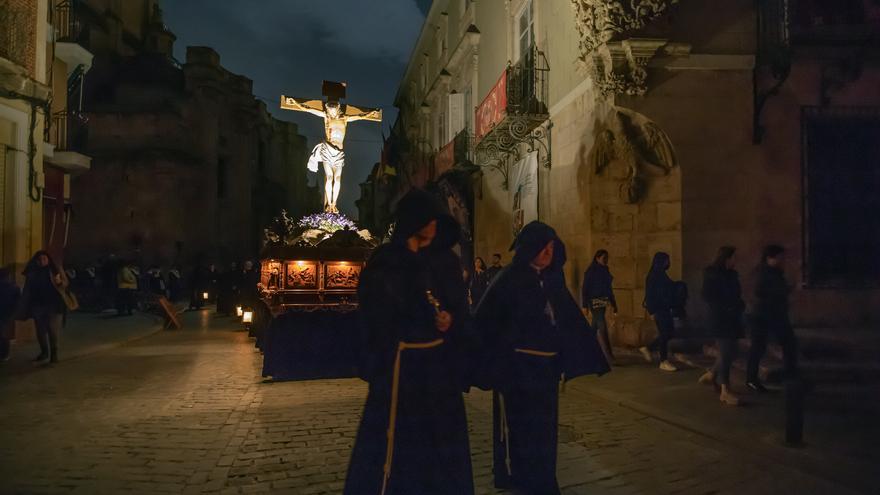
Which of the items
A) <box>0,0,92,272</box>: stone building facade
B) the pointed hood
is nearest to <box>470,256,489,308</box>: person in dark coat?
the pointed hood

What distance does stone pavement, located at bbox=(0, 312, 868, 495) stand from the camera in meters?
4.35

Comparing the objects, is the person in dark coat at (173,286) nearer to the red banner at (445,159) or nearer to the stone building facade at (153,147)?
the stone building facade at (153,147)

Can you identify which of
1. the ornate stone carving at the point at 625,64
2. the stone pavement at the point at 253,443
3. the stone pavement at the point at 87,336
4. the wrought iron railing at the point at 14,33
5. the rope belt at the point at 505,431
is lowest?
the stone pavement at the point at 253,443

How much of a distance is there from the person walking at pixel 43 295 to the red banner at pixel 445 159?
1250 centimetres

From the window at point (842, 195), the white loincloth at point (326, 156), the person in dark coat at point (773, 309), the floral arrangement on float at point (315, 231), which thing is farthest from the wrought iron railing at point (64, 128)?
the window at point (842, 195)

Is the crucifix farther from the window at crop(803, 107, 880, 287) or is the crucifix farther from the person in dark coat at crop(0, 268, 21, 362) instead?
the window at crop(803, 107, 880, 287)

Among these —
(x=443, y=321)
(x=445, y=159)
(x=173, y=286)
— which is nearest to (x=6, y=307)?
(x=443, y=321)

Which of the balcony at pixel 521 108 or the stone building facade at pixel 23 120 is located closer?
the stone building facade at pixel 23 120

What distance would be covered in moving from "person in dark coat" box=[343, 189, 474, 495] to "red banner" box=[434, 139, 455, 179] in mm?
16371

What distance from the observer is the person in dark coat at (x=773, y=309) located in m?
7.05

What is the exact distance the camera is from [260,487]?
14.0ft

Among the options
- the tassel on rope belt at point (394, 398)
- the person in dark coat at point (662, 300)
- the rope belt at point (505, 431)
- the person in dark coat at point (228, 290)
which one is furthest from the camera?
the person in dark coat at point (228, 290)

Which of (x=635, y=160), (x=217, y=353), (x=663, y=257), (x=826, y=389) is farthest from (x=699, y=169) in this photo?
(x=217, y=353)

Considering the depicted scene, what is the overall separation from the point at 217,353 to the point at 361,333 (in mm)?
8846
